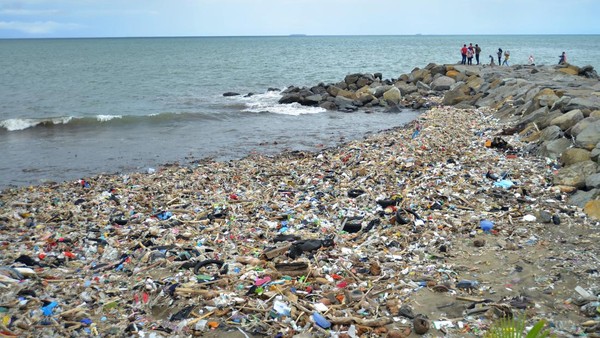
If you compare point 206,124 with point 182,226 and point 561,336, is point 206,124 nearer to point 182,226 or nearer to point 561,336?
point 182,226

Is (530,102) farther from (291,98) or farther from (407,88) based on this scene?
(291,98)

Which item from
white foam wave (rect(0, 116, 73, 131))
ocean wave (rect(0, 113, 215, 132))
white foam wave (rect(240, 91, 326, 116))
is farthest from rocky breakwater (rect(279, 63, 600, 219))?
white foam wave (rect(0, 116, 73, 131))

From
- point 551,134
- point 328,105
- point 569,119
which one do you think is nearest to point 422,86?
point 328,105

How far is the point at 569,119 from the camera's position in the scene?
11.5m

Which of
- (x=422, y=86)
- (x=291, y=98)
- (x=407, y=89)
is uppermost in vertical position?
(x=422, y=86)

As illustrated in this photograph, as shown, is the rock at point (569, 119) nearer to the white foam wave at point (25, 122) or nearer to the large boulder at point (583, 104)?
the large boulder at point (583, 104)

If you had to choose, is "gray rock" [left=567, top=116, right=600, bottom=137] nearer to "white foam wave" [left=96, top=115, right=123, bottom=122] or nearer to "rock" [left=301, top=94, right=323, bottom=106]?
"rock" [left=301, top=94, right=323, bottom=106]

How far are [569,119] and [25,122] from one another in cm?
2146

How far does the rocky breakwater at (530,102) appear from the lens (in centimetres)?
896

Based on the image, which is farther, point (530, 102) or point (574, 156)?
point (530, 102)

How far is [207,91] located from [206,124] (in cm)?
1311

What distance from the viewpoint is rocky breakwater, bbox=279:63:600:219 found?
8955mm

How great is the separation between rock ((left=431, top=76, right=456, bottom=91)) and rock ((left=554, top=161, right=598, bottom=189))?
19923 millimetres

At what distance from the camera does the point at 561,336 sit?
4.44m
